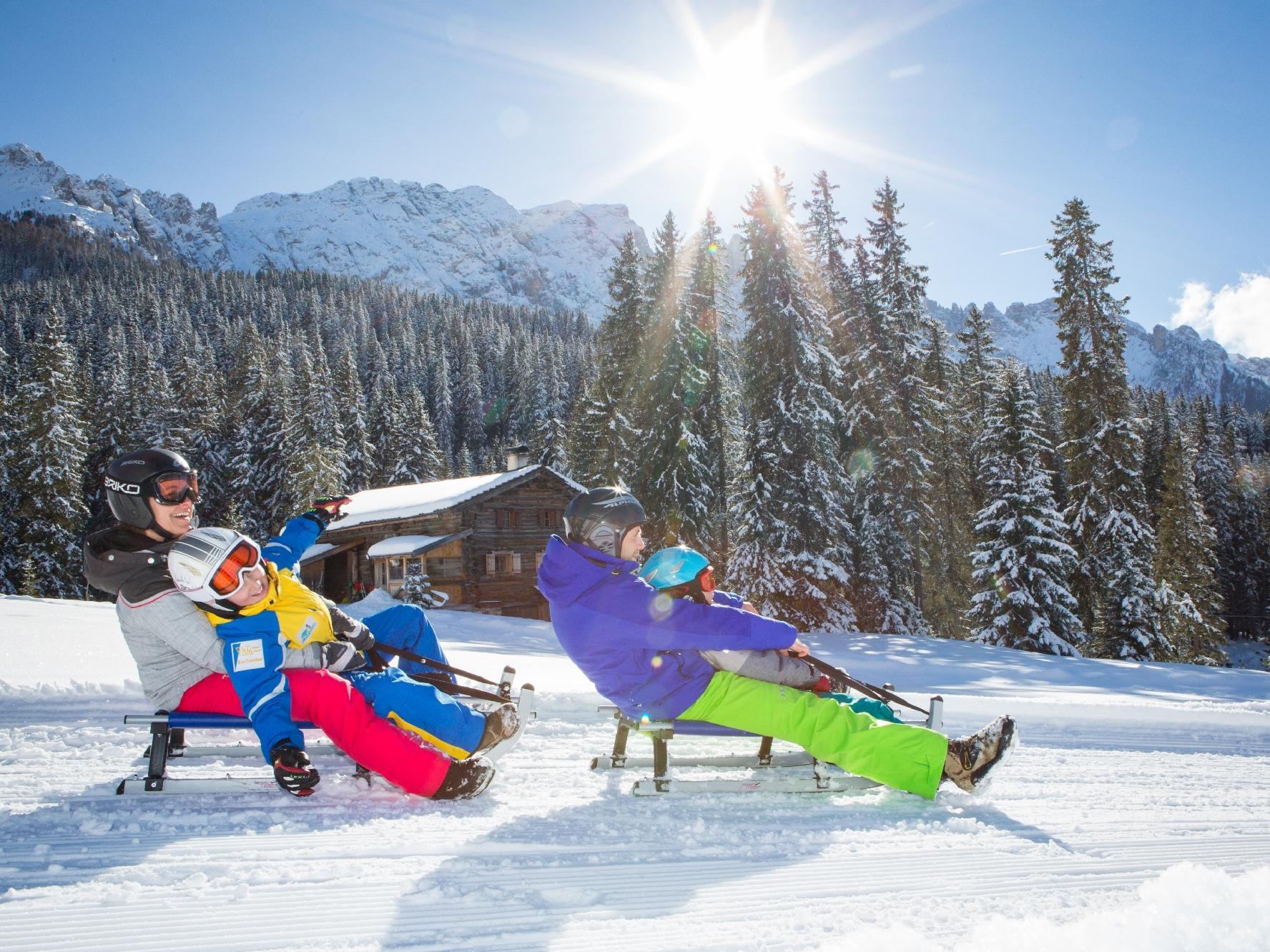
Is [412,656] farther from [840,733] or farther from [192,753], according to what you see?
[840,733]

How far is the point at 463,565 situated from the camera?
25297 millimetres

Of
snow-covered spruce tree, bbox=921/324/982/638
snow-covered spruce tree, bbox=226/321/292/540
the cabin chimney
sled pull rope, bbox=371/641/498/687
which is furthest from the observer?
snow-covered spruce tree, bbox=226/321/292/540

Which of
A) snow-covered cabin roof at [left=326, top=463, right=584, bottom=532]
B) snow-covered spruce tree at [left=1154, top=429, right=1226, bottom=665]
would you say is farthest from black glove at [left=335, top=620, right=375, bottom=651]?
snow-covered spruce tree at [left=1154, top=429, right=1226, bottom=665]

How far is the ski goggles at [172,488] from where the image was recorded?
3428mm

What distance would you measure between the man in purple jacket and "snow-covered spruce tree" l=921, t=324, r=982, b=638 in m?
19.7

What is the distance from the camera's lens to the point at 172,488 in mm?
3469

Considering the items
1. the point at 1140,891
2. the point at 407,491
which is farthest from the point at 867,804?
the point at 407,491

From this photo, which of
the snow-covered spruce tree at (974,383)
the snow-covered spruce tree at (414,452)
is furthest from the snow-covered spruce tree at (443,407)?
the snow-covered spruce tree at (974,383)

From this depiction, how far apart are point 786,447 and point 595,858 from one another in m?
18.6

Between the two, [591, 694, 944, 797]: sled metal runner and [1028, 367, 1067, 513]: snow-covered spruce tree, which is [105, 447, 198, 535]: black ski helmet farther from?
[1028, 367, 1067, 513]: snow-covered spruce tree

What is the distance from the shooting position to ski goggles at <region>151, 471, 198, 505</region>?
3428 millimetres

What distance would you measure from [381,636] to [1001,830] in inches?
137

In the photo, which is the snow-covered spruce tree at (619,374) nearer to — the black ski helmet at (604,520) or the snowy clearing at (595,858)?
the snowy clearing at (595,858)

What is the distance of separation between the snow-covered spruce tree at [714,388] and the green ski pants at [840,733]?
2131 centimetres
